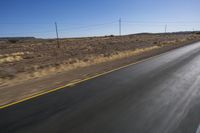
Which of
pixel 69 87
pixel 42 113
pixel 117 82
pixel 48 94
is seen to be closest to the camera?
pixel 42 113

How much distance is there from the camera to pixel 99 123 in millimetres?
5211

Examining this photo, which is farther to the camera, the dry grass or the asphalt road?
the dry grass

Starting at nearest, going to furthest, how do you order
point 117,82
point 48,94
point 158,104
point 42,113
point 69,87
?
1. point 42,113
2. point 158,104
3. point 48,94
4. point 69,87
5. point 117,82

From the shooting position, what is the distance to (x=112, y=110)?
6.14 meters

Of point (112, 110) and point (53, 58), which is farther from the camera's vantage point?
point (53, 58)

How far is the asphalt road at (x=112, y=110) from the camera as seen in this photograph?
499cm

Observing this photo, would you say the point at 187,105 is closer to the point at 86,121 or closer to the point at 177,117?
the point at 177,117

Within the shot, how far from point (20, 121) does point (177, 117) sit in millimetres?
4149

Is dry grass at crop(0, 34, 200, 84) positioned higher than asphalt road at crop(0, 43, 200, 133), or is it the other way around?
asphalt road at crop(0, 43, 200, 133)

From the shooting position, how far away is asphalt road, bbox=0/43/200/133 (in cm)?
499

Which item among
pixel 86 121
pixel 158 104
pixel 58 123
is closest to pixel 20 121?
pixel 58 123

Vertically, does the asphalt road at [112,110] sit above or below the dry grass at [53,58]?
above

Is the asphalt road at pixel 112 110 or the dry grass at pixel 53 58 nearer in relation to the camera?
the asphalt road at pixel 112 110

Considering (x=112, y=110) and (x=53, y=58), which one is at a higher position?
(x=112, y=110)
